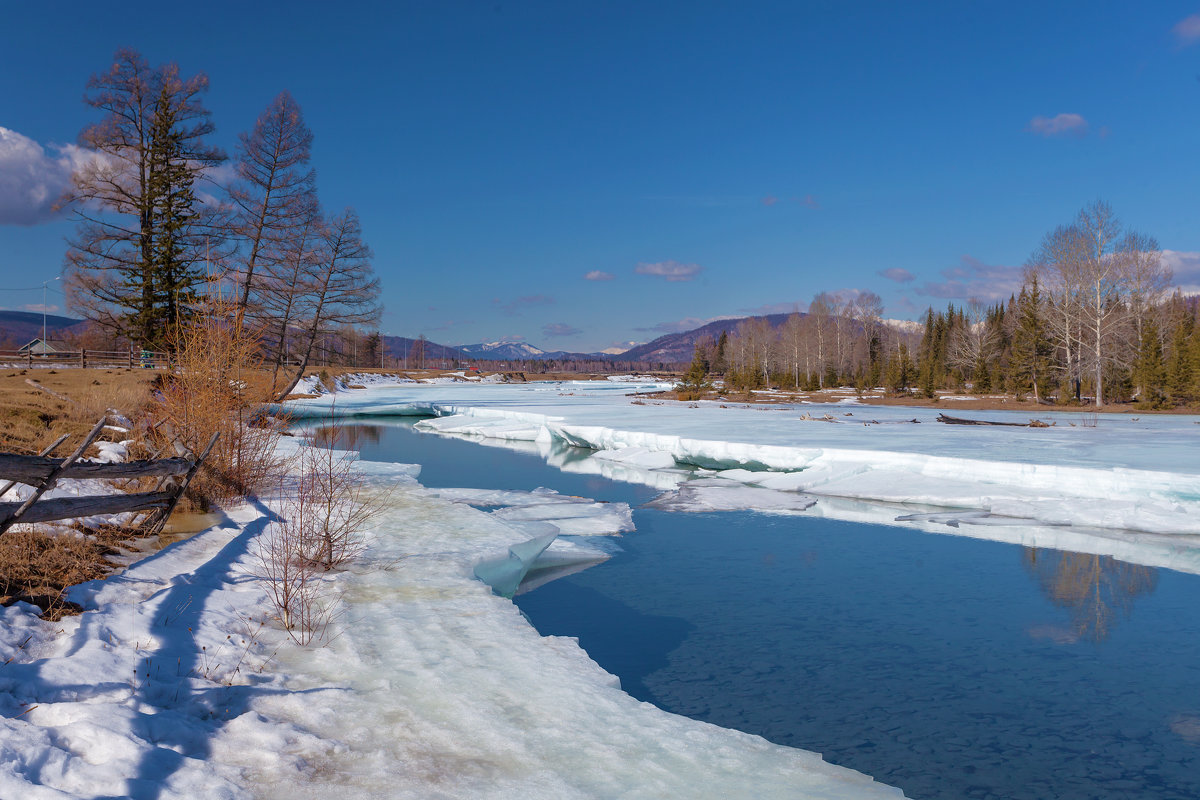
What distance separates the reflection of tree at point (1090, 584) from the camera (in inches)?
278

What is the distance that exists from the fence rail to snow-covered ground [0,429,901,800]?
19.1m

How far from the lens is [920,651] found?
245 inches

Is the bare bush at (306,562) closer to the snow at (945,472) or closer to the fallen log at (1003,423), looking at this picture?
the snow at (945,472)

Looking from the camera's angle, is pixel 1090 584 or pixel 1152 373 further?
pixel 1152 373

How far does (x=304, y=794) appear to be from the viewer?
3.33 metres

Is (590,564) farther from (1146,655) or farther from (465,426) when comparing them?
(465,426)

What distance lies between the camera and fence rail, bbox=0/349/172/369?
22.5 metres

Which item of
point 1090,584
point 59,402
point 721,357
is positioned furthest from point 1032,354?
point 721,357

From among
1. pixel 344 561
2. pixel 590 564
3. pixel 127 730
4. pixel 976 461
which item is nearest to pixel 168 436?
pixel 344 561

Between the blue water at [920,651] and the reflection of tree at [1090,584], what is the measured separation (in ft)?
0.10

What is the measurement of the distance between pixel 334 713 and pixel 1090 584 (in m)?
8.31

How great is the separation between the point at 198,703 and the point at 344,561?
3396 millimetres

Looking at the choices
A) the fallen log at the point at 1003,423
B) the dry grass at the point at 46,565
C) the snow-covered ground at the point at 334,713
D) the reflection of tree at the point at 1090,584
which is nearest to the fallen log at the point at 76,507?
the dry grass at the point at 46,565

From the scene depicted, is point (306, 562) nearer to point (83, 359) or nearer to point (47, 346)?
point (83, 359)
